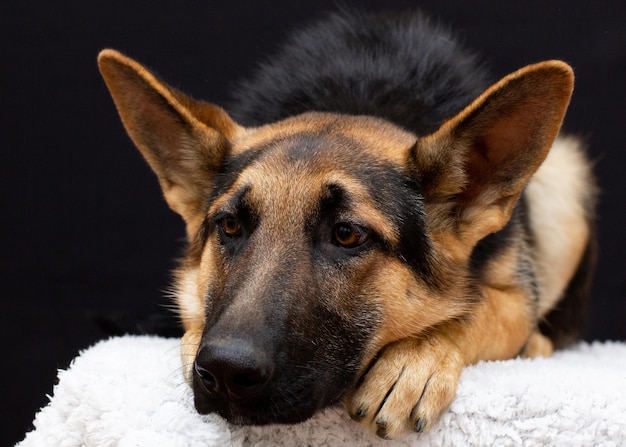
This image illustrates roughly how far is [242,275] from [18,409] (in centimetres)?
254

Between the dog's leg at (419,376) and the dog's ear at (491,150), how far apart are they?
279 mm

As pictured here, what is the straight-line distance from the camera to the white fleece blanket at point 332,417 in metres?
2.11

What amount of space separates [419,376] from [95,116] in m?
2.61

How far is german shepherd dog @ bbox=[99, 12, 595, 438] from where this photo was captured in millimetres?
1993

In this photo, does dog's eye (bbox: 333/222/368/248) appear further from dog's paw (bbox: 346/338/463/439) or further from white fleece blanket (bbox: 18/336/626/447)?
white fleece blanket (bbox: 18/336/626/447)

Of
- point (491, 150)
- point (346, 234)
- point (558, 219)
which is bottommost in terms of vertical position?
point (558, 219)

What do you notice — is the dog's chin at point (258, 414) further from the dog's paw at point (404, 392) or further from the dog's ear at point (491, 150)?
the dog's ear at point (491, 150)

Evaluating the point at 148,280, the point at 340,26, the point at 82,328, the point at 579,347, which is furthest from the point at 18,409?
the point at 579,347

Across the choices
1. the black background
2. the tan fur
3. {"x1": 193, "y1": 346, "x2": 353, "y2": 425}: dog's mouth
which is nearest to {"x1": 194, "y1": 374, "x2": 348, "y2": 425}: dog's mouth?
{"x1": 193, "y1": 346, "x2": 353, "y2": 425}: dog's mouth

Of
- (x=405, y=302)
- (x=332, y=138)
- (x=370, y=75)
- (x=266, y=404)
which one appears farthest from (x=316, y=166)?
(x=370, y=75)

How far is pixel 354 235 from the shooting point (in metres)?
2.20

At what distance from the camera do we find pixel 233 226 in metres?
2.30

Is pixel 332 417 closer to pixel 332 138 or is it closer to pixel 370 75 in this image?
pixel 332 138

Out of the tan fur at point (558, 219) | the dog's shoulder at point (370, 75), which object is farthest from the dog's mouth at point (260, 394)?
the tan fur at point (558, 219)
